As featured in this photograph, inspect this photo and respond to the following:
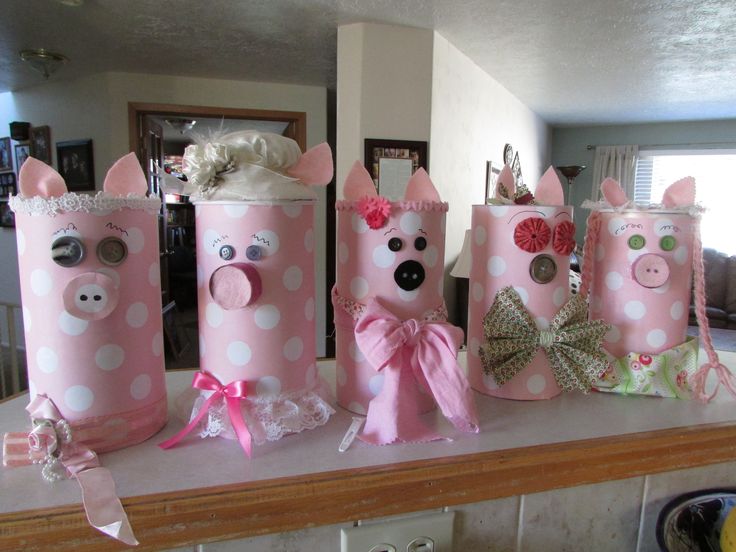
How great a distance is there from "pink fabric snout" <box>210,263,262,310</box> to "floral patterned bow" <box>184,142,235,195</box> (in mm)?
81

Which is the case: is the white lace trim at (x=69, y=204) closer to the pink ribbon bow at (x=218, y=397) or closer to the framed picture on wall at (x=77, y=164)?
the pink ribbon bow at (x=218, y=397)

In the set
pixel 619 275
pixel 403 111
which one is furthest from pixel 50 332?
pixel 403 111

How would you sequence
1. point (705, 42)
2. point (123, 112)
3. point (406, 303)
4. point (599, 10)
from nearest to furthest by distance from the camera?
point (406, 303) → point (599, 10) → point (705, 42) → point (123, 112)

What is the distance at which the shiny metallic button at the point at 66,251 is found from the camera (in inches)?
17.2

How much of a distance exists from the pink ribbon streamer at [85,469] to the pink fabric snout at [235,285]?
0.17 meters

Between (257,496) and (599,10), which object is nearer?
(257,496)

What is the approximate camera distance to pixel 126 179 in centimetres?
50

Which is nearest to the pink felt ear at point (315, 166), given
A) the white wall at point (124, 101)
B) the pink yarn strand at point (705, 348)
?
the pink yarn strand at point (705, 348)

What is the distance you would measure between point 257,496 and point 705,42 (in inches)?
138

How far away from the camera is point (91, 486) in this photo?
0.40 metres

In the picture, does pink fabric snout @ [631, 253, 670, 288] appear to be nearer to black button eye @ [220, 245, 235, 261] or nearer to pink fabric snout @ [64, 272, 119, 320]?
black button eye @ [220, 245, 235, 261]

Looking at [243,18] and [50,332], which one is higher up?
[243,18]

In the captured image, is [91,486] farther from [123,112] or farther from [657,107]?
[657,107]

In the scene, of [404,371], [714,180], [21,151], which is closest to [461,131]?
[404,371]
